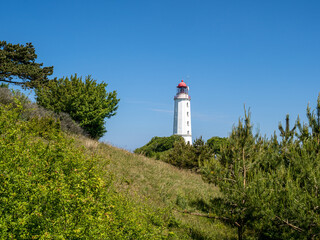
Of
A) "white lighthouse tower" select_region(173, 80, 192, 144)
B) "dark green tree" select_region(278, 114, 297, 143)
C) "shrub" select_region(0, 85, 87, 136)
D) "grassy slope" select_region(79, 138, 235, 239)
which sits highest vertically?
"white lighthouse tower" select_region(173, 80, 192, 144)

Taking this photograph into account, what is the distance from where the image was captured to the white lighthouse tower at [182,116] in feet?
192

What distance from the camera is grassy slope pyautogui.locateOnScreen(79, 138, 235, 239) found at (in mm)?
12062

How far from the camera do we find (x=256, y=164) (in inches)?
395

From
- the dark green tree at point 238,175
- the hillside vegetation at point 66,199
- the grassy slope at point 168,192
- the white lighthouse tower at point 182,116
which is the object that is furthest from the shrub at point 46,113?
the white lighthouse tower at point 182,116

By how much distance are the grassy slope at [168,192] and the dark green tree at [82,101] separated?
7.33 metres

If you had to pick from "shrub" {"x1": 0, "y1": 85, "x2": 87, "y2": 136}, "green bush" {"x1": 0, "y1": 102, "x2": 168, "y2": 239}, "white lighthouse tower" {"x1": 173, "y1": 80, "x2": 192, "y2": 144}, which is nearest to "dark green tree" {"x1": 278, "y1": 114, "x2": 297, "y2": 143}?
"green bush" {"x1": 0, "y1": 102, "x2": 168, "y2": 239}

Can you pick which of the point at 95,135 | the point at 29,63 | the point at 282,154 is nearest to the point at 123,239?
the point at 282,154

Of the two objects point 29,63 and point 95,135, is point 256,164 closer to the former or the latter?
point 95,135

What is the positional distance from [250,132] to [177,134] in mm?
48455

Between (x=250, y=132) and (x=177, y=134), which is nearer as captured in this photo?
(x=250, y=132)

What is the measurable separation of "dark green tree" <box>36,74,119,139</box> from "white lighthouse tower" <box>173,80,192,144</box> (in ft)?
101

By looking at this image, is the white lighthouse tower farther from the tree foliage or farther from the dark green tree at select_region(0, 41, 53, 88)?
the tree foliage

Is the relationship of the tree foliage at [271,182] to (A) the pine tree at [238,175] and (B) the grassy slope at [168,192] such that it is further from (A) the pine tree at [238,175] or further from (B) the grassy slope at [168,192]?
(B) the grassy slope at [168,192]

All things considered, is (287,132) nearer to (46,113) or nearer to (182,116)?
(46,113)
